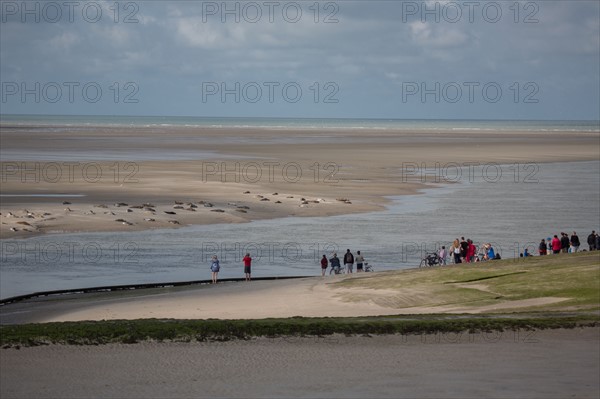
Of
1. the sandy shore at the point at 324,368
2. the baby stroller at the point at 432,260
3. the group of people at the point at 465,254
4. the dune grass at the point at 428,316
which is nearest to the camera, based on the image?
the sandy shore at the point at 324,368

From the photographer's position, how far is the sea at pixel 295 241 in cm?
3675

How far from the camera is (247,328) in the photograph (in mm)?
22766

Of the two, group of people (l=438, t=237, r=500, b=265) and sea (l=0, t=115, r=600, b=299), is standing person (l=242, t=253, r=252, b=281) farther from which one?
group of people (l=438, t=237, r=500, b=265)

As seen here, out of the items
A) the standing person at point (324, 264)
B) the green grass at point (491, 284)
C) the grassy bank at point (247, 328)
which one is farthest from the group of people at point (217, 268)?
the grassy bank at point (247, 328)

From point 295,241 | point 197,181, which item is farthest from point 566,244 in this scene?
point 197,181

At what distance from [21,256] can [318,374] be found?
23070 mm

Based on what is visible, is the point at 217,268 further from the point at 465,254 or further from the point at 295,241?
the point at 295,241

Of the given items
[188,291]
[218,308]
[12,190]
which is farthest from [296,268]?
[12,190]

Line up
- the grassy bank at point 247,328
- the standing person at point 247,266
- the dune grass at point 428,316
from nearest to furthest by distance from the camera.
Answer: the grassy bank at point 247,328, the dune grass at point 428,316, the standing person at point 247,266

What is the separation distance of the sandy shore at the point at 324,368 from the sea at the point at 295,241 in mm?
11765

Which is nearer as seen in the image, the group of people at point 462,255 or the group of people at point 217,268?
the group of people at point 217,268

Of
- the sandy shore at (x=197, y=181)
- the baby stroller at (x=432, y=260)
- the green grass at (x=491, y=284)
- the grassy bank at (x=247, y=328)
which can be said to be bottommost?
the grassy bank at (x=247, y=328)

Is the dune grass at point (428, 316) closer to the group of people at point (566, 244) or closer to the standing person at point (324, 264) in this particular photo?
the standing person at point (324, 264)

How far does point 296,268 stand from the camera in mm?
38844
